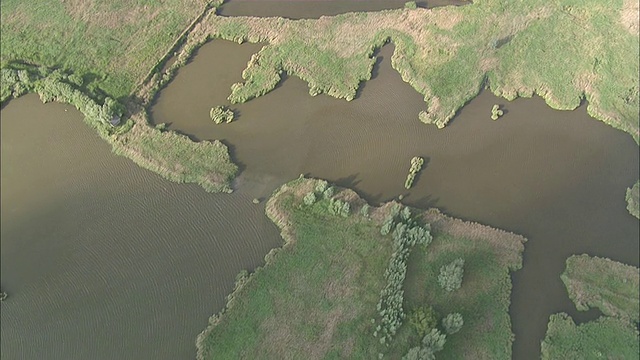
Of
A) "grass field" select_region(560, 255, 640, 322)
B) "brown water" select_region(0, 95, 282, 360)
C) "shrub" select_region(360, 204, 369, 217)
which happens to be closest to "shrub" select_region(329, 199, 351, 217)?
"shrub" select_region(360, 204, 369, 217)

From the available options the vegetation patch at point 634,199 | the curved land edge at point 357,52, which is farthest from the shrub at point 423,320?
the vegetation patch at point 634,199

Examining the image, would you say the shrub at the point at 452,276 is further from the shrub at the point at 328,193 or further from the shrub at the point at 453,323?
the shrub at the point at 328,193

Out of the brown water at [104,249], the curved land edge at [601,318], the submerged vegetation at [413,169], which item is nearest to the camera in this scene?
the curved land edge at [601,318]

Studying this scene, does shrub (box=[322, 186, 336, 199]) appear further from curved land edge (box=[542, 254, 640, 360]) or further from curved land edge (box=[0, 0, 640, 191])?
curved land edge (box=[542, 254, 640, 360])

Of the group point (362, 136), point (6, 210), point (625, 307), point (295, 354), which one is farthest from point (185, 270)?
point (625, 307)

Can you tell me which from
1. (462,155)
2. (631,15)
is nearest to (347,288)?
(462,155)

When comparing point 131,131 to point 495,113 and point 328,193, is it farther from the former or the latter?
point 495,113
